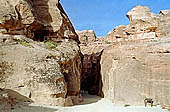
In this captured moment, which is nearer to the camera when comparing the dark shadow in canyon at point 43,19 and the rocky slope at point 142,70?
the rocky slope at point 142,70

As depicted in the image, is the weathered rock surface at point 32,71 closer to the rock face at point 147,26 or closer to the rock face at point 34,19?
the rock face at point 34,19

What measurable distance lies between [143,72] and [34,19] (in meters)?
11.3

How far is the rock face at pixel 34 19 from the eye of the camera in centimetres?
1841

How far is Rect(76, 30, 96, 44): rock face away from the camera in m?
41.8

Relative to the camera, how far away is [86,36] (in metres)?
43.1

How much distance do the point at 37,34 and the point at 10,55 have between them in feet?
27.6

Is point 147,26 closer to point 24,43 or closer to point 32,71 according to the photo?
point 24,43

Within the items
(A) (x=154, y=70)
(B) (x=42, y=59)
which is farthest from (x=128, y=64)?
(B) (x=42, y=59)

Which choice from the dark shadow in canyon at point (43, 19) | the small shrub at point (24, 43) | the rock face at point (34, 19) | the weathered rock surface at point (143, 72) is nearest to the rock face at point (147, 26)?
the weathered rock surface at point (143, 72)

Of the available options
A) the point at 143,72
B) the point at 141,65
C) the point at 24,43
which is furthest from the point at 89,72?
the point at 24,43

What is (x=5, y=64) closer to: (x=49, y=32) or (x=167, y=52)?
(x=49, y=32)

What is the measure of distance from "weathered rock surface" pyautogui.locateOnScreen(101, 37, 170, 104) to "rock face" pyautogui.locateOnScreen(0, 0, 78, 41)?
8.05 m

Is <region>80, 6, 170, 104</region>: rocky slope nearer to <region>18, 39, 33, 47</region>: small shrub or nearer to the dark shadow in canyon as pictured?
the dark shadow in canyon

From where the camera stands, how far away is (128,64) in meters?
17.0
